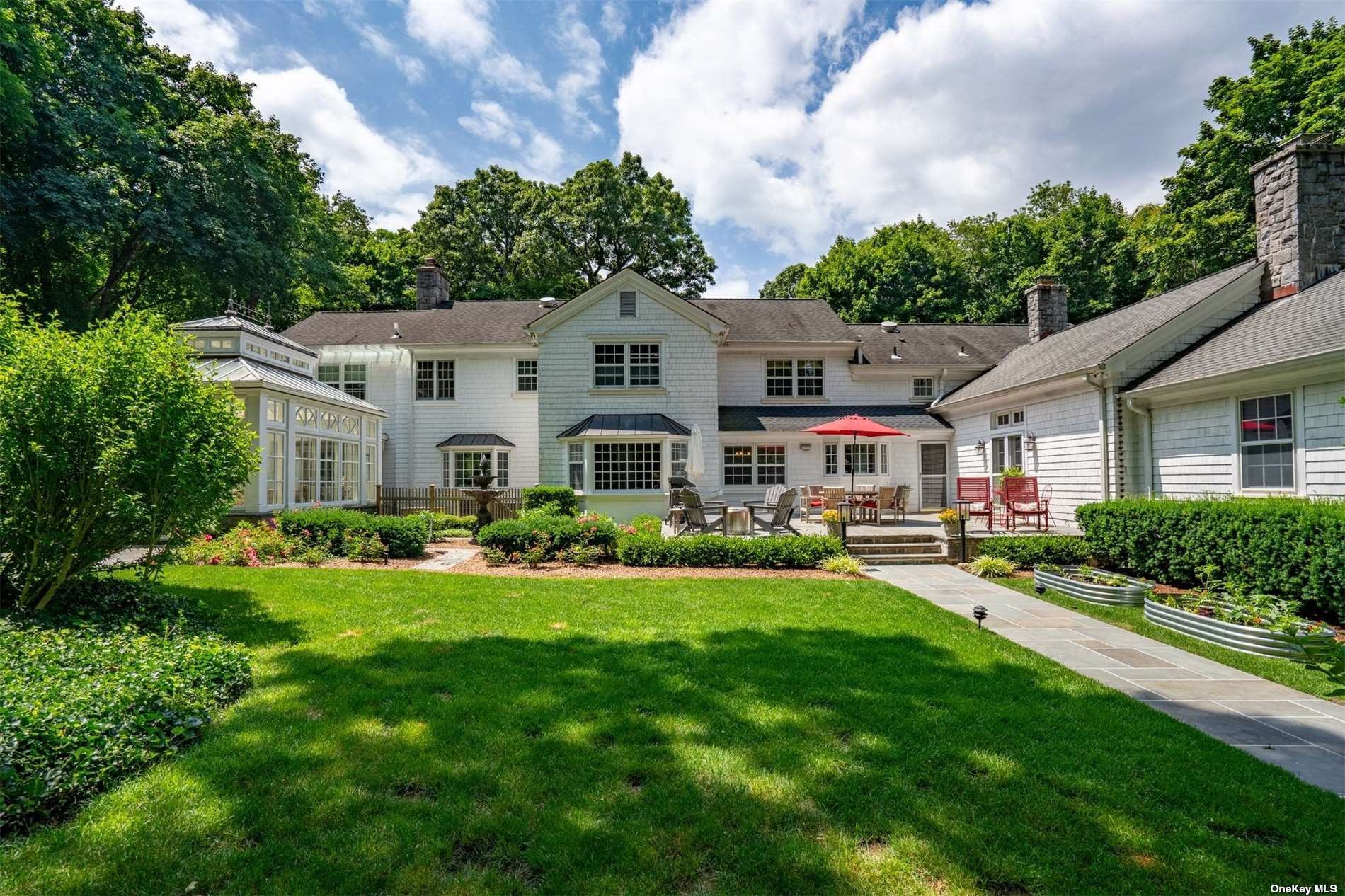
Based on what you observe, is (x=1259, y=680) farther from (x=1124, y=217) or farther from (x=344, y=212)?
(x=344, y=212)

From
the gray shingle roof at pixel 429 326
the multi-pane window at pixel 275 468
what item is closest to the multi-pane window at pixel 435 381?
the gray shingle roof at pixel 429 326

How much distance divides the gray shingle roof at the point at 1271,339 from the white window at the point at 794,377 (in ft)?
33.2

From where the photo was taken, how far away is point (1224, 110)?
21.9m

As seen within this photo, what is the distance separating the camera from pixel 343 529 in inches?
450

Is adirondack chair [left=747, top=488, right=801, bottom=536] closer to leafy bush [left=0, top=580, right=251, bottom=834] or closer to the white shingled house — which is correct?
the white shingled house

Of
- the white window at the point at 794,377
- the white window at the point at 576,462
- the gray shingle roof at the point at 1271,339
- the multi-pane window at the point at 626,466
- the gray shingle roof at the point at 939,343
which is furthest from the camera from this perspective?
the gray shingle roof at the point at 939,343

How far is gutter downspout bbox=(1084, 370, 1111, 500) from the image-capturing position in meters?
12.5

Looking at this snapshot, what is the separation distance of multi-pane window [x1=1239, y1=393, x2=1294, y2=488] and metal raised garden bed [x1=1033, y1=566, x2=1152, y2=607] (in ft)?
11.4

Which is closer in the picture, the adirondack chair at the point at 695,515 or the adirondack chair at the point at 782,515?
the adirondack chair at the point at 782,515

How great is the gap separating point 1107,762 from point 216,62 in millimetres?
36923

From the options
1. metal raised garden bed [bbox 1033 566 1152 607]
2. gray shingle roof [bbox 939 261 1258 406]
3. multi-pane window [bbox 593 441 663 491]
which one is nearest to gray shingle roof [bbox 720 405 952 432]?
gray shingle roof [bbox 939 261 1258 406]

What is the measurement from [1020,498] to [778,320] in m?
11.0

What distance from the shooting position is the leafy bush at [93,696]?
296 centimetres

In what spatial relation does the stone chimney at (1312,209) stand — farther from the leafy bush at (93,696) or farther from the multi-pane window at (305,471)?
the multi-pane window at (305,471)
